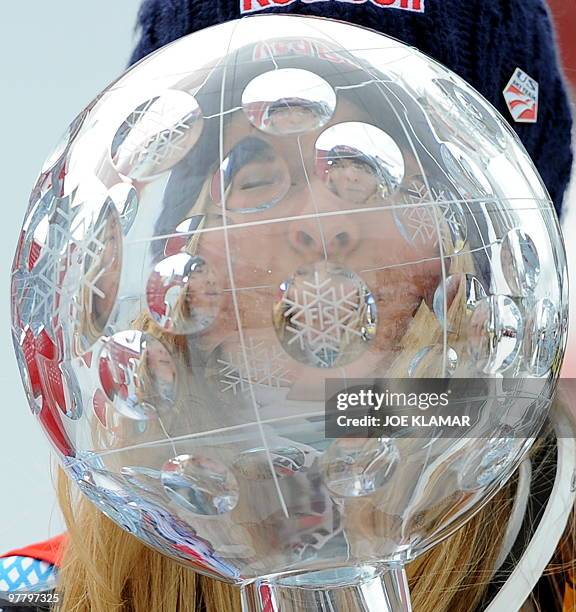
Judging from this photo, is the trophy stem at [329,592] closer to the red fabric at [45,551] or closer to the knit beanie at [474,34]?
the knit beanie at [474,34]

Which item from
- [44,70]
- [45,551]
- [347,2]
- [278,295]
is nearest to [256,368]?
[278,295]

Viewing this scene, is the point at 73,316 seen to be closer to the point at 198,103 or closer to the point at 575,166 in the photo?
the point at 198,103

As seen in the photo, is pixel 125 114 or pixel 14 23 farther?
pixel 14 23

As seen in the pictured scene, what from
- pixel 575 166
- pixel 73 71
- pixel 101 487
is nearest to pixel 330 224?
pixel 101 487

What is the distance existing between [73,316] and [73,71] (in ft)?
3.69

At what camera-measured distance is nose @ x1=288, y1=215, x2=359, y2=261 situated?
0.31m

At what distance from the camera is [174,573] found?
644mm

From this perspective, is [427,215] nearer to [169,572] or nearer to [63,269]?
[63,269]

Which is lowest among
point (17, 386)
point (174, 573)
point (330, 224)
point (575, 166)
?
point (17, 386)

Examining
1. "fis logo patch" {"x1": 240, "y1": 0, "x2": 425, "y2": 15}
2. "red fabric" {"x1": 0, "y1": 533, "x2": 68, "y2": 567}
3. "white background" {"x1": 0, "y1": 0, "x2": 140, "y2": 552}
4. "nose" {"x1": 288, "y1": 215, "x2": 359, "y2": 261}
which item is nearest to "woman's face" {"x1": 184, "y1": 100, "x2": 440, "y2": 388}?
"nose" {"x1": 288, "y1": 215, "x2": 359, "y2": 261}

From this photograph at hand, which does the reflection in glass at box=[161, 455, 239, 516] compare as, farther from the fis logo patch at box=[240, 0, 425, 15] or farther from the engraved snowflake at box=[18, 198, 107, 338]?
the fis logo patch at box=[240, 0, 425, 15]

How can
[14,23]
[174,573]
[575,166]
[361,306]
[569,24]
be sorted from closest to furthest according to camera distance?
[361,306] < [174,573] < [575,166] < [569,24] < [14,23]

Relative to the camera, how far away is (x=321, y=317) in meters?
0.30

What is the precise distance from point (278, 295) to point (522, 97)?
42cm
